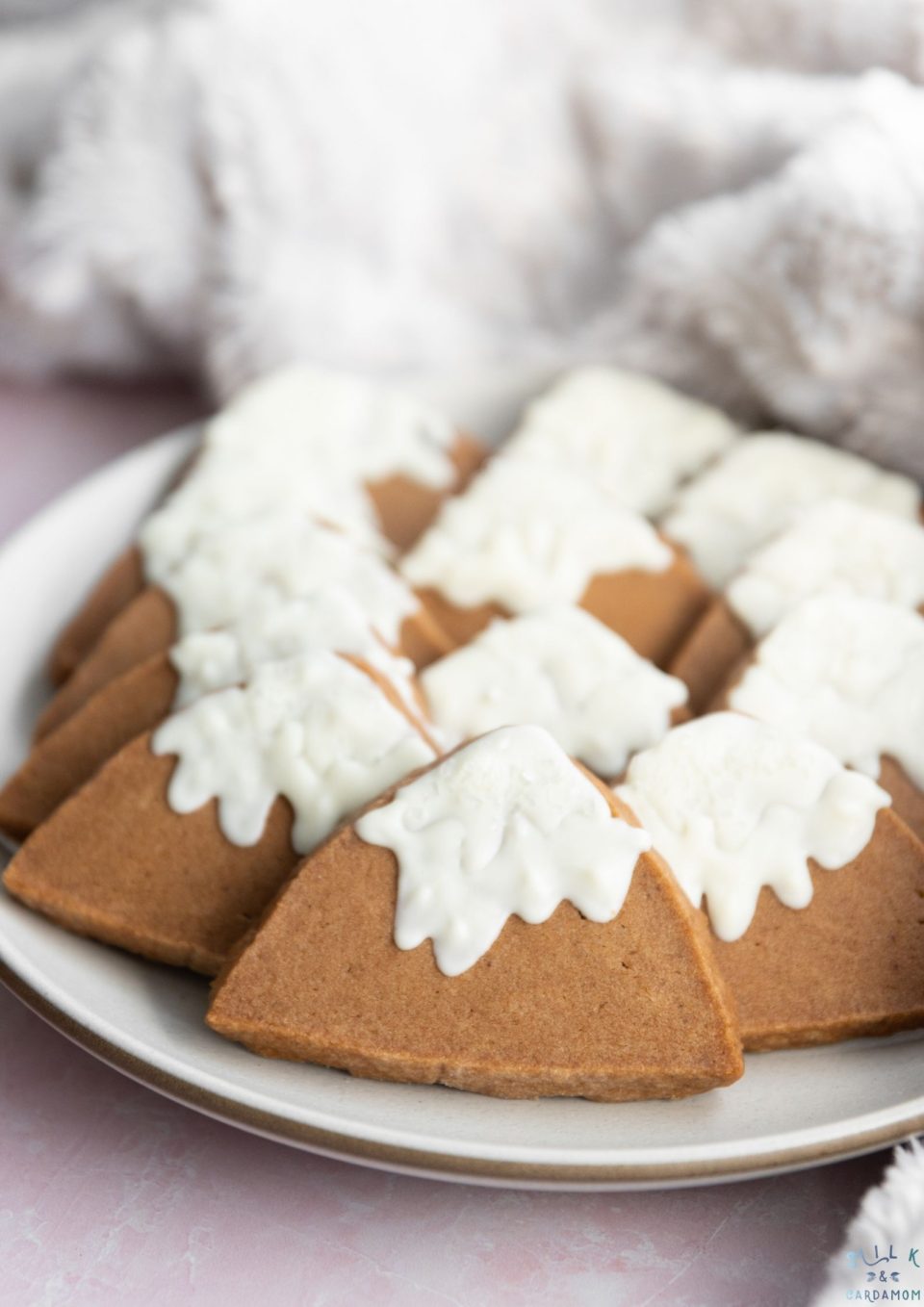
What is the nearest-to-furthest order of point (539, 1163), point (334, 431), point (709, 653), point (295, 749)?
point (539, 1163) → point (295, 749) → point (709, 653) → point (334, 431)

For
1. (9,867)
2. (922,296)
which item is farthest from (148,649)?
(922,296)

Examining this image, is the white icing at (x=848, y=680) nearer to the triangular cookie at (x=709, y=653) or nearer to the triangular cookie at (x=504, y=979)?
the triangular cookie at (x=709, y=653)

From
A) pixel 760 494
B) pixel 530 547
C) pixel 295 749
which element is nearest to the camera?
pixel 295 749

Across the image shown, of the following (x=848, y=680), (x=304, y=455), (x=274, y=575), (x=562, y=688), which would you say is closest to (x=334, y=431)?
(x=304, y=455)

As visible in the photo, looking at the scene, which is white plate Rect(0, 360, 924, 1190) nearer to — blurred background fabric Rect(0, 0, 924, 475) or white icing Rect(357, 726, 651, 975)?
white icing Rect(357, 726, 651, 975)

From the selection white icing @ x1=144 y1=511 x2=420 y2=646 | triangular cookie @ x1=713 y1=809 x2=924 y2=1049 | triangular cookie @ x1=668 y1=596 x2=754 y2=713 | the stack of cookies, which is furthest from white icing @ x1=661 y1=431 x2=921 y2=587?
triangular cookie @ x1=713 y1=809 x2=924 y2=1049

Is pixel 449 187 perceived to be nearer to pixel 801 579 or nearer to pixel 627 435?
pixel 627 435

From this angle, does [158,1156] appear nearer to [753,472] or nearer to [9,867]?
[9,867]
